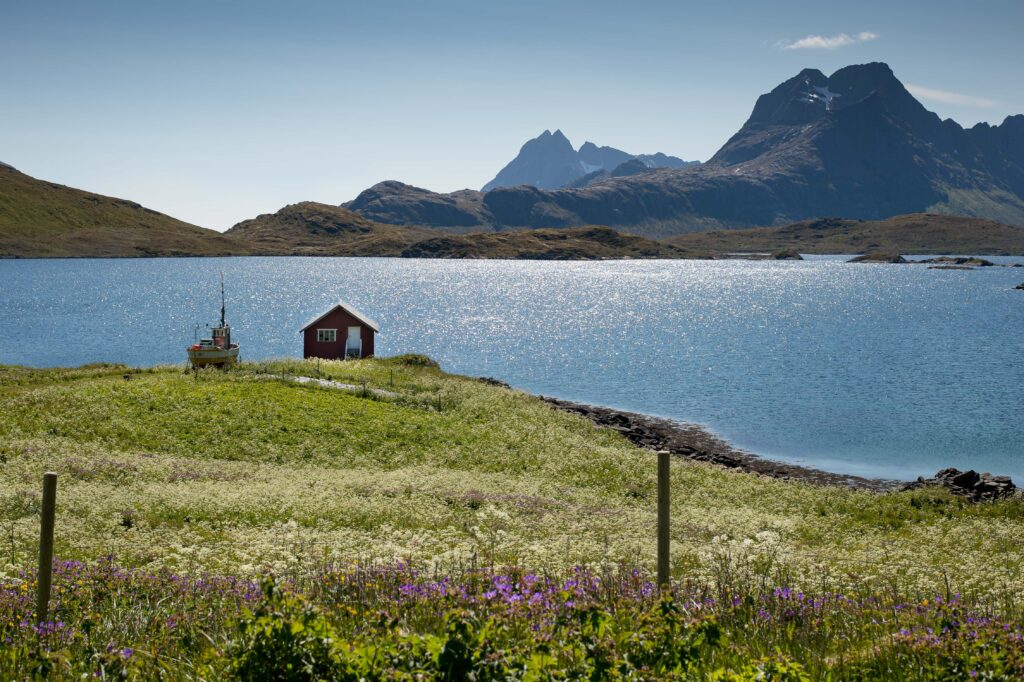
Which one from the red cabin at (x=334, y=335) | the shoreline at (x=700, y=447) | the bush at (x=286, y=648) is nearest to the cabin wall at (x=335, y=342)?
the red cabin at (x=334, y=335)

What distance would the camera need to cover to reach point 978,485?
43.2 metres

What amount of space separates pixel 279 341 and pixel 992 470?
342ft

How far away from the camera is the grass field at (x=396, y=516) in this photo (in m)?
12.3

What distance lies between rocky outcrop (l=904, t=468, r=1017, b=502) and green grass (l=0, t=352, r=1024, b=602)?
6.16m

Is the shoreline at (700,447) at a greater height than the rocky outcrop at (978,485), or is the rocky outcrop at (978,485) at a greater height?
the rocky outcrop at (978,485)

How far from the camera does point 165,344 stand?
12244 cm

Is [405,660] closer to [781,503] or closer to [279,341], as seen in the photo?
[781,503]

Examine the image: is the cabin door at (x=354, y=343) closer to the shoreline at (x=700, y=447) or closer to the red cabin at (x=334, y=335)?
the red cabin at (x=334, y=335)

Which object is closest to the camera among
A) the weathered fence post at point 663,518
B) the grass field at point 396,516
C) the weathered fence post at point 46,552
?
the weathered fence post at point 46,552

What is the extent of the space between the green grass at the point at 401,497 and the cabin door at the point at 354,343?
832 inches

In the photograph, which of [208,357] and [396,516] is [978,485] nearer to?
[396,516]

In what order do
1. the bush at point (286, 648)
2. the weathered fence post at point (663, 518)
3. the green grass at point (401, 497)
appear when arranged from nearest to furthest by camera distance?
the bush at point (286, 648) < the weathered fence post at point (663, 518) < the green grass at point (401, 497)

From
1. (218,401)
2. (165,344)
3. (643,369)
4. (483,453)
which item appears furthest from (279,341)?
(483,453)

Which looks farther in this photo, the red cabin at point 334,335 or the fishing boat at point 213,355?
the red cabin at point 334,335
